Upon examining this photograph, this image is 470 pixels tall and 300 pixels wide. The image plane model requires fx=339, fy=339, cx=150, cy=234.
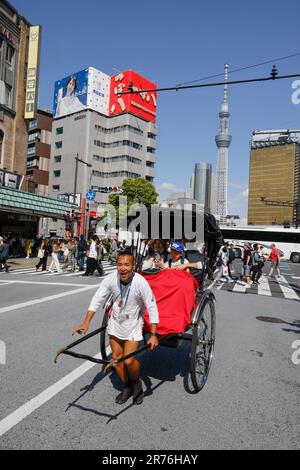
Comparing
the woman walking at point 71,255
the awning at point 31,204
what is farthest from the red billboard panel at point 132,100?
the woman walking at point 71,255

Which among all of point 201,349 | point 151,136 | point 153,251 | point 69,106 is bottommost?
point 201,349

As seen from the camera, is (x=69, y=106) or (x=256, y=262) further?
(x=69, y=106)

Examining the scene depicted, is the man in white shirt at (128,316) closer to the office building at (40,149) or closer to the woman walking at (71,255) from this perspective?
the woman walking at (71,255)

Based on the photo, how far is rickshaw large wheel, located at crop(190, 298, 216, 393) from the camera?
12.7ft

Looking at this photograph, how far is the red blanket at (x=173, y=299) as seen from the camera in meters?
4.04

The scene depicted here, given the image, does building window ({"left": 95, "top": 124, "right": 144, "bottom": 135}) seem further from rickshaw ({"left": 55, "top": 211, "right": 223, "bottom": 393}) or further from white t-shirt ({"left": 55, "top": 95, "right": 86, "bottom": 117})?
rickshaw ({"left": 55, "top": 211, "right": 223, "bottom": 393})

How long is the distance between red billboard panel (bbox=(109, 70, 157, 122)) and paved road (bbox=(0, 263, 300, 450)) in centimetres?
6900

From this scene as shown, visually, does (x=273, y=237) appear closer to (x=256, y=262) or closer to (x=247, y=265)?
(x=256, y=262)

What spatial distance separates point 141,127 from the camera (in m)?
72.4

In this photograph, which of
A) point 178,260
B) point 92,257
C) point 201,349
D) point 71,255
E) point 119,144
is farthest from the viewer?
point 119,144

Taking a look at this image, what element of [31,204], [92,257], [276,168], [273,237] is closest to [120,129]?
[273,237]

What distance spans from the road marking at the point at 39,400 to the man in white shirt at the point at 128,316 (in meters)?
0.78

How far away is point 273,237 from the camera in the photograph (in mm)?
40750

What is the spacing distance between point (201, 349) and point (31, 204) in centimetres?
2070
